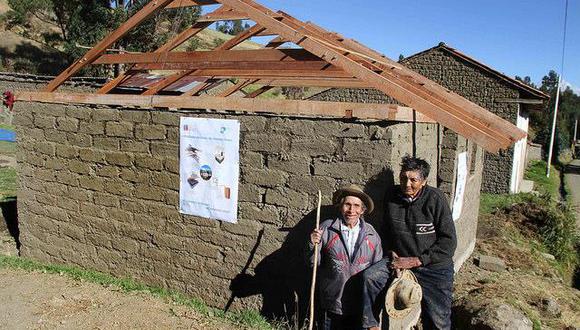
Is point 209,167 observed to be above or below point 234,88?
below

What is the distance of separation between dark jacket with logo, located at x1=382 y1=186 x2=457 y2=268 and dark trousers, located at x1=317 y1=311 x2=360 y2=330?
2.34 feet

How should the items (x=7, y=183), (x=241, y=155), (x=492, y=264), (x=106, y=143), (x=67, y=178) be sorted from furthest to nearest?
(x=7, y=183), (x=492, y=264), (x=67, y=178), (x=106, y=143), (x=241, y=155)

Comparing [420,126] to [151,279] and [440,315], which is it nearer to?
[440,315]

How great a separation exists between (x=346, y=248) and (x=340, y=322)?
71cm

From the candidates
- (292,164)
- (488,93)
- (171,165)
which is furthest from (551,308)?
(488,93)

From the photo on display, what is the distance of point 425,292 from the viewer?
4.16 meters

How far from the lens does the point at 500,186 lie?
16031 millimetres

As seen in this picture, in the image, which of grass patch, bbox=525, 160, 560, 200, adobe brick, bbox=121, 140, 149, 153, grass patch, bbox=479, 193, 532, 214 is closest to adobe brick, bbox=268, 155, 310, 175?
adobe brick, bbox=121, 140, 149, 153

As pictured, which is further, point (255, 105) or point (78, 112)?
point (78, 112)

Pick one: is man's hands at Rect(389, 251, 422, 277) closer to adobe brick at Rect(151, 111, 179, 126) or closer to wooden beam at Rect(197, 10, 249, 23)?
adobe brick at Rect(151, 111, 179, 126)

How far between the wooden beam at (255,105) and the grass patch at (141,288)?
80.0 inches

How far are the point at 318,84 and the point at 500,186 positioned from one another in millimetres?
11515

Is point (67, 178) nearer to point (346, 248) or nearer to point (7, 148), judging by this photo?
point (346, 248)

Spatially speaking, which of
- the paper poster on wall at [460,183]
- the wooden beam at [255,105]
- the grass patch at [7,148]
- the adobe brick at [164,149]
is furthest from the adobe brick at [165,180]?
the grass patch at [7,148]
